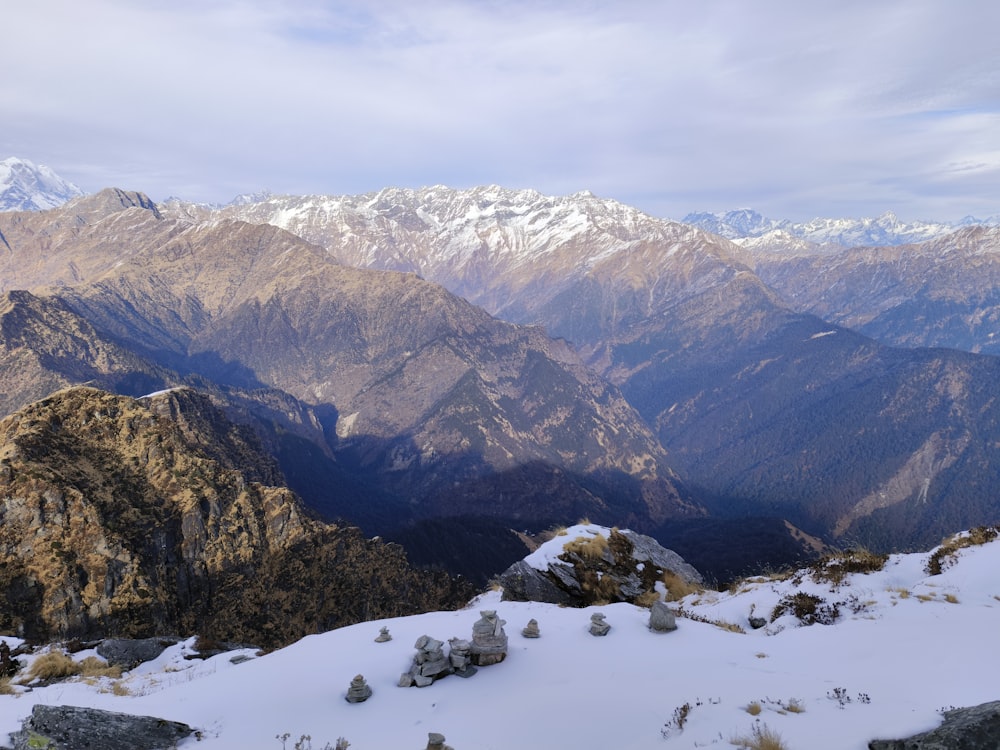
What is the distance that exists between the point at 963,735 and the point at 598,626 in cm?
1077

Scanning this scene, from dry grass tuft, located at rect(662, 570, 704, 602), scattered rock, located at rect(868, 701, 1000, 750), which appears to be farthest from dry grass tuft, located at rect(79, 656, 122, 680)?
scattered rock, located at rect(868, 701, 1000, 750)

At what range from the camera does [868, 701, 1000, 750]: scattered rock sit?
935 cm

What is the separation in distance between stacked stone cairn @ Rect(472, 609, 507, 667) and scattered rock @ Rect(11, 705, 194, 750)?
26.8 ft

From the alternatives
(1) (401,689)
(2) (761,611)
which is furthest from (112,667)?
(2) (761,611)

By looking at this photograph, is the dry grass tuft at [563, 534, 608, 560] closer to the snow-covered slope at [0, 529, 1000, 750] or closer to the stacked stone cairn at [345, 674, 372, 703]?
the snow-covered slope at [0, 529, 1000, 750]

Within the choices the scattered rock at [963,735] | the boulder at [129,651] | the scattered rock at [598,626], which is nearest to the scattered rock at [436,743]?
the scattered rock at [598,626]

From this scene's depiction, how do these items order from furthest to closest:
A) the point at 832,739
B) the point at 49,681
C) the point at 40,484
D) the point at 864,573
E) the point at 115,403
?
the point at 115,403, the point at 40,484, the point at 864,573, the point at 49,681, the point at 832,739

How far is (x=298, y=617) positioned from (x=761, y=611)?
61139mm

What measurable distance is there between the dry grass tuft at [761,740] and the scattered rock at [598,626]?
24.2 feet

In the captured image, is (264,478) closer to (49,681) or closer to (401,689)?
(49,681)

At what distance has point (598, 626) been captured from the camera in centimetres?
1894

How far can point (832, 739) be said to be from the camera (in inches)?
423

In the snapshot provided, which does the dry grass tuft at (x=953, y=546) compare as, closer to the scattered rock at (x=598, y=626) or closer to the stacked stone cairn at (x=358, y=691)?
the scattered rock at (x=598, y=626)

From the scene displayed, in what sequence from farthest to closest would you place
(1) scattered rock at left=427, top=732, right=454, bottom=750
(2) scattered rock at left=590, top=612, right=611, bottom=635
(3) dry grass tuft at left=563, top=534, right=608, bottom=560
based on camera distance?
(3) dry grass tuft at left=563, top=534, right=608, bottom=560
(2) scattered rock at left=590, top=612, right=611, bottom=635
(1) scattered rock at left=427, top=732, right=454, bottom=750
